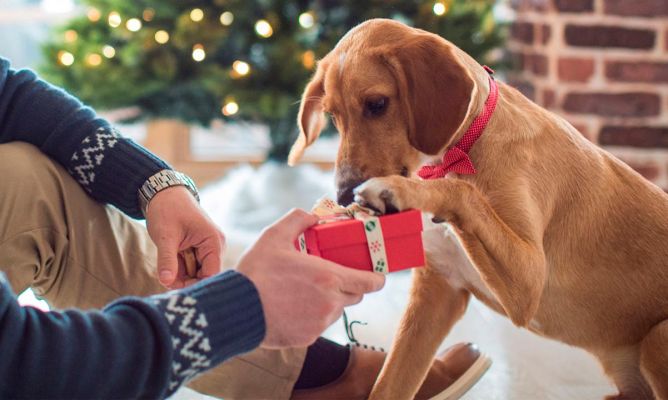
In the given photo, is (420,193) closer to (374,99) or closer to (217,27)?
(374,99)

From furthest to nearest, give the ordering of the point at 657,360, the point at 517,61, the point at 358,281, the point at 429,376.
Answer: the point at 517,61 → the point at 429,376 → the point at 657,360 → the point at 358,281

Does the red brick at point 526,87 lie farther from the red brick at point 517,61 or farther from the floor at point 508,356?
the floor at point 508,356

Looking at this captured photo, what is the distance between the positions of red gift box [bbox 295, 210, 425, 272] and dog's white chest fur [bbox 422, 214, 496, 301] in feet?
1.05

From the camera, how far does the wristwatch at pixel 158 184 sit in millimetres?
1420

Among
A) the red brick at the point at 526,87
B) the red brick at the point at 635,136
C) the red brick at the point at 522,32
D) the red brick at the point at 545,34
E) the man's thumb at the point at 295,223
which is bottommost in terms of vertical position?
the red brick at the point at 635,136

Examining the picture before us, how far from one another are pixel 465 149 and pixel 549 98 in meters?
1.96

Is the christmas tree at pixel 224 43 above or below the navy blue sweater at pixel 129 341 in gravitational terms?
below

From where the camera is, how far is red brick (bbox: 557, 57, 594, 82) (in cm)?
315

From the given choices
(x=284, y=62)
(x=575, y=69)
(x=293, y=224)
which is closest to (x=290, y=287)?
(x=293, y=224)

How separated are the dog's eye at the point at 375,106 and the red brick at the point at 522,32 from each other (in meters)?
2.07

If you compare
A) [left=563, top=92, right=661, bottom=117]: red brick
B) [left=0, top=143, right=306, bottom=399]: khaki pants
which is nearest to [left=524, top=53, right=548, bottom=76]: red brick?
[left=563, top=92, right=661, bottom=117]: red brick

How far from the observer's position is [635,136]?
10.4ft

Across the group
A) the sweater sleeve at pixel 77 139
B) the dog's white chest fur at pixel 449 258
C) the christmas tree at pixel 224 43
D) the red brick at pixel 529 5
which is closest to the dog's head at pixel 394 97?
the dog's white chest fur at pixel 449 258

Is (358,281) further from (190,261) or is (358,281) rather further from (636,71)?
(636,71)
